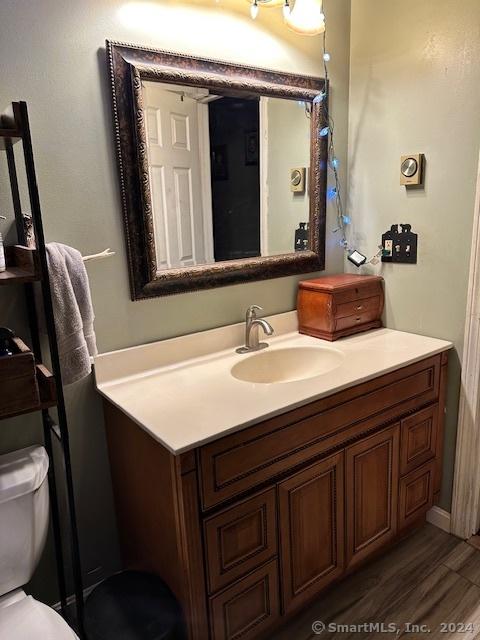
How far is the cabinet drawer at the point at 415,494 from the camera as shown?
1.72 meters

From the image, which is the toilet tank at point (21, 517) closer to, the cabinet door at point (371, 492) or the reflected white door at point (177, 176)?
the reflected white door at point (177, 176)

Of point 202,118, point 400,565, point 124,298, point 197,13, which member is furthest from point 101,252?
point 400,565

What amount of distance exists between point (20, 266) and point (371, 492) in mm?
1342

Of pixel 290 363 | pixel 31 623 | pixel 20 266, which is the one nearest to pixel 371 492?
pixel 290 363

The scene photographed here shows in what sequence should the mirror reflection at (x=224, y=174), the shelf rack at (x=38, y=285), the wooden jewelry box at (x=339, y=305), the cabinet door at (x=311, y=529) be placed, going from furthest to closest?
1. the wooden jewelry box at (x=339, y=305)
2. the mirror reflection at (x=224, y=174)
3. the cabinet door at (x=311, y=529)
4. the shelf rack at (x=38, y=285)

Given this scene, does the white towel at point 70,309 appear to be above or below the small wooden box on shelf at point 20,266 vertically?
below

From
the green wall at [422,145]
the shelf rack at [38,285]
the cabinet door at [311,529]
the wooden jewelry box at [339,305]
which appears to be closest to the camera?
the shelf rack at [38,285]

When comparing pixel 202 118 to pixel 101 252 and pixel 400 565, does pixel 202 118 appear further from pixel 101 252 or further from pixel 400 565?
pixel 400 565

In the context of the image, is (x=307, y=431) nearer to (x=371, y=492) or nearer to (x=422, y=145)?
(x=371, y=492)

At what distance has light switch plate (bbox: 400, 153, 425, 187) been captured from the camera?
1.73m

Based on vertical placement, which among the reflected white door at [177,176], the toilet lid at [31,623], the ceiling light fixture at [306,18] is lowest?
the toilet lid at [31,623]

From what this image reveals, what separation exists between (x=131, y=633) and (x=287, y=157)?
5.52 ft

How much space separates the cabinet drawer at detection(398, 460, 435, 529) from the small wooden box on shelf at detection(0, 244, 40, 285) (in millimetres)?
1446

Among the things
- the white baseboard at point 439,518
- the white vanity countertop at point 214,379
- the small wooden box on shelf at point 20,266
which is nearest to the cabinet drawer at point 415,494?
the white baseboard at point 439,518
